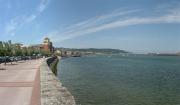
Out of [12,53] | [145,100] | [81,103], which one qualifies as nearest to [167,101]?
[145,100]

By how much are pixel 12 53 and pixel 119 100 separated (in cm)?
9084

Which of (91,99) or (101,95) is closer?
(91,99)

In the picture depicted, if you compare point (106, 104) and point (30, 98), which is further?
point (106, 104)

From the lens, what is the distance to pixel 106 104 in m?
25.3

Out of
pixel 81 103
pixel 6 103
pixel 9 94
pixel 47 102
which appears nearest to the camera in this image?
pixel 47 102

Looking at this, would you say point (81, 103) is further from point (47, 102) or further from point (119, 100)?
point (47, 102)

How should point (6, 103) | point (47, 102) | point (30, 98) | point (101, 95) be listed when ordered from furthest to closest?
1. point (101, 95)
2. point (30, 98)
3. point (6, 103)
4. point (47, 102)

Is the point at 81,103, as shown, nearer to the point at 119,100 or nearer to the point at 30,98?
the point at 119,100

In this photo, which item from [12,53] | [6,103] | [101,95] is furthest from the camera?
[12,53]

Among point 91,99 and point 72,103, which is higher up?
point 72,103

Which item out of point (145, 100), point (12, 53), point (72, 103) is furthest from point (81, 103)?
point (12, 53)

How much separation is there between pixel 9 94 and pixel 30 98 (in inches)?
96.6

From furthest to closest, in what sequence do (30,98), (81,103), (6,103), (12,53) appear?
1. (12,53)
2. (81,103)
3. (30,98)
4. (6,103)

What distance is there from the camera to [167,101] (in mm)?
27766
